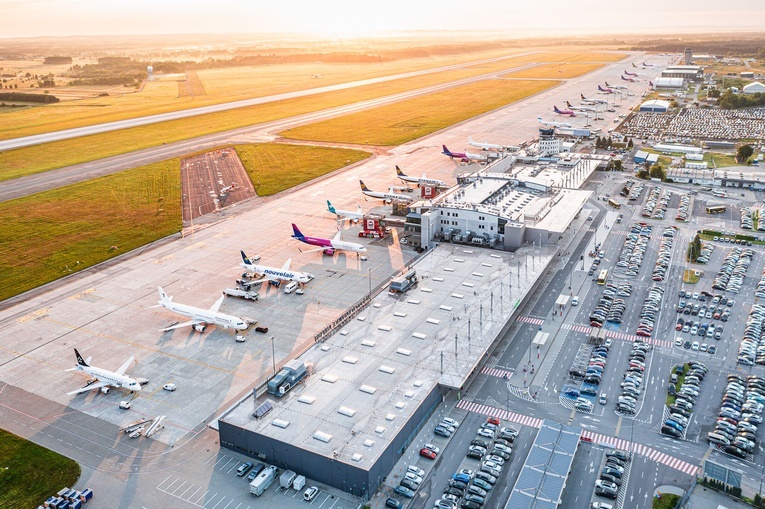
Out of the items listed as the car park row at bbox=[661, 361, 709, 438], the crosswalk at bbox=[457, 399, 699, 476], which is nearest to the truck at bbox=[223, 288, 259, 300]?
the crosswalk at bbox=[457, 399, 699, 476]

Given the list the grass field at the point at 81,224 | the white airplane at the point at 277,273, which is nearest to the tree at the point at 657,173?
the white airplane at the point at 277,273

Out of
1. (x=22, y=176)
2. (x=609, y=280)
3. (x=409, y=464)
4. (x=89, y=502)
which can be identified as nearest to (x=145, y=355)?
(x=89, y=502)

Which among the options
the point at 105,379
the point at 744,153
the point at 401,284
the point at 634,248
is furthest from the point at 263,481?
the point at 744,153

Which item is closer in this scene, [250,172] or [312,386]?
[312,386]

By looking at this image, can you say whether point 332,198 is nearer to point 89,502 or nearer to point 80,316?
point 80,316

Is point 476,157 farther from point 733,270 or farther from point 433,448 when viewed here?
point 433,448

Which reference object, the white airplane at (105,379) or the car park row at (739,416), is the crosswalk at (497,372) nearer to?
the car park row at (739,416)
